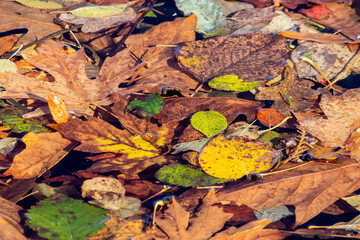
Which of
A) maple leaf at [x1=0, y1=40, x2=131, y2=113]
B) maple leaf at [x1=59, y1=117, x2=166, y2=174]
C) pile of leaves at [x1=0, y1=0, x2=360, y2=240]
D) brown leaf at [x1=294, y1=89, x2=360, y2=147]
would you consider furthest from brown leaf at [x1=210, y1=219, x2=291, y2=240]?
maple leaf at [x1=0, y1=40, x2=131, y2=113]

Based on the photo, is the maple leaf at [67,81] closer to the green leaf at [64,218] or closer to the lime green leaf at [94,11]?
the lime green leaf at [94,11]

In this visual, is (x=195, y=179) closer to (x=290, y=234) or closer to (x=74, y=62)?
(x=290, y=234)

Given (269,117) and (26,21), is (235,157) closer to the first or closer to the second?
(269,117)

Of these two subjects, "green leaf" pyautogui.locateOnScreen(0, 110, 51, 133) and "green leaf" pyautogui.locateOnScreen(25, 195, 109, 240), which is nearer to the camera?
"green leaf" pyautogui.locateOnScreen(25, 195, 109, 240)

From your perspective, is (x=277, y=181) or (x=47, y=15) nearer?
(x=277, y=181)

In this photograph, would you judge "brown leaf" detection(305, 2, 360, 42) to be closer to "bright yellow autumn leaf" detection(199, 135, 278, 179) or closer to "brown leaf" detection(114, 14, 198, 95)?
"brown leaf" detection(114, 14, 198, 95)

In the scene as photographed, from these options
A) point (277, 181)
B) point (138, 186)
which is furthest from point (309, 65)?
point (138, 186)

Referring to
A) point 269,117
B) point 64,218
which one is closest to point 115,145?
point 64,218
